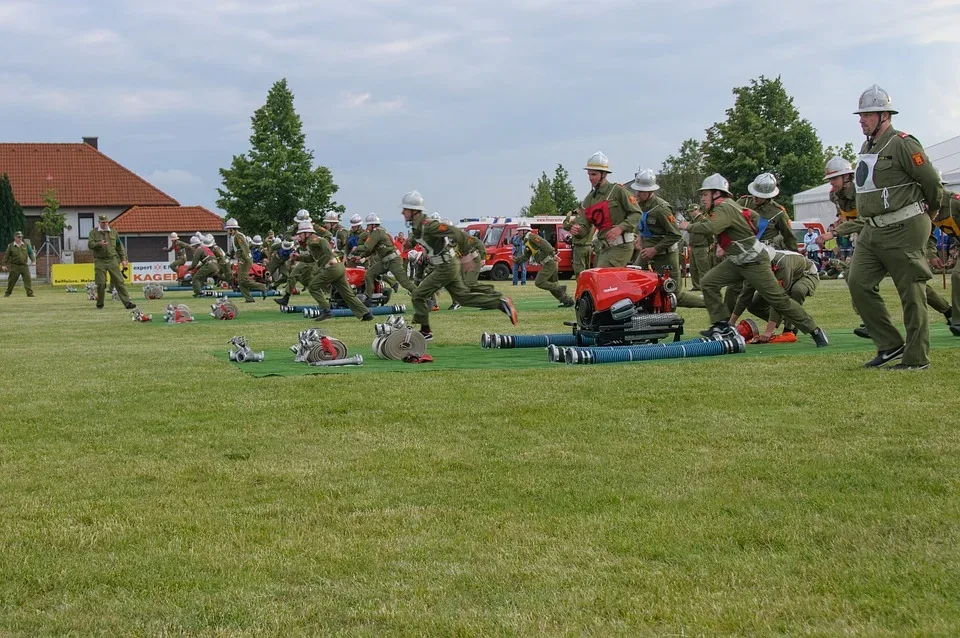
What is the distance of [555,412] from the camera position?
8.59m

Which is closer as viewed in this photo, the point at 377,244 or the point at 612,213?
the point at 612,213

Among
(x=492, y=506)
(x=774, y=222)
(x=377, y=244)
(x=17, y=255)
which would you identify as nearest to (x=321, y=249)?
(x=377, y=244)

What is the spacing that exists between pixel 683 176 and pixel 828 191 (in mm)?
36430

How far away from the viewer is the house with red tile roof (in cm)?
6669

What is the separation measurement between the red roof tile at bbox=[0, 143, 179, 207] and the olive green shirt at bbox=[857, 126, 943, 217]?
6476 cm

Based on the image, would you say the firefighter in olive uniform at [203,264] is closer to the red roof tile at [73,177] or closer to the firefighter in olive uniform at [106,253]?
the firefighter in olive uniform at [106,253]

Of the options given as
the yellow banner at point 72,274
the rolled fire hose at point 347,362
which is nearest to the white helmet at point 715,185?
the rolled fire hose at point 347,362

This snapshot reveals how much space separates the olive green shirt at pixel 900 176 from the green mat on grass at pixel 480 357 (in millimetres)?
2526

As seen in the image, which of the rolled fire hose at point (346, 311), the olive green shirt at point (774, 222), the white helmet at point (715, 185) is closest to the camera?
the white helmet at point (715, 185)

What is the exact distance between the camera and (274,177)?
210 ft

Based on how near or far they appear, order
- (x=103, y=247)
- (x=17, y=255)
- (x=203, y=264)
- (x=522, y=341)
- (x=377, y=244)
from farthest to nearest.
Result: (x=17, y=255), (x=203, y=264), (x=103, y=247), (x=377, y=244), (x=522, y=341)

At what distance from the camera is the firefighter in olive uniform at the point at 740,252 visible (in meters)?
12.9

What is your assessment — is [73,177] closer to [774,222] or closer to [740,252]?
[774,222]

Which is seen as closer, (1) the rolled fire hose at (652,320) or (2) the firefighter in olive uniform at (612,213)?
(1) the rolled fire hose at (652,320)
